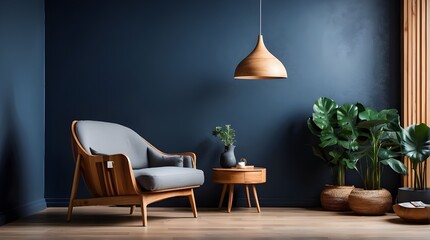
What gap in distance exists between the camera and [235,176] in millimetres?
5773

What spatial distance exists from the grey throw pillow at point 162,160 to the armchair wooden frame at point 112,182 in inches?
13.7

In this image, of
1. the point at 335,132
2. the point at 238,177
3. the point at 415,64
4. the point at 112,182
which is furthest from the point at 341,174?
the point at 112,182

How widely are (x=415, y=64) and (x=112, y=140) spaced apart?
293 centimetres

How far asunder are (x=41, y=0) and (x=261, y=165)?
2.68m

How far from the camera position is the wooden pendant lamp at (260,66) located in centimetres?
572

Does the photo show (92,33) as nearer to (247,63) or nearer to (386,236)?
(247,63)

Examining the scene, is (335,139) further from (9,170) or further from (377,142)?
(9,170)

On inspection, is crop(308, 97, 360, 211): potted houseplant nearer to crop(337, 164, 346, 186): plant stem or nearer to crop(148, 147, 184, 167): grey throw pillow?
crop(337, 164, 346, 186): plant stem

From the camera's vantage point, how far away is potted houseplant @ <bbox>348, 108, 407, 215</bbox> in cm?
564

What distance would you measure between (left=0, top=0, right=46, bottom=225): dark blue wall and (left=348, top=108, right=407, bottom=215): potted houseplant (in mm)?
2912

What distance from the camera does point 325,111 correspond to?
607cm

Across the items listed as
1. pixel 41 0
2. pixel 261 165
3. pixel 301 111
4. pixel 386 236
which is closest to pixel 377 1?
pixel 301 111

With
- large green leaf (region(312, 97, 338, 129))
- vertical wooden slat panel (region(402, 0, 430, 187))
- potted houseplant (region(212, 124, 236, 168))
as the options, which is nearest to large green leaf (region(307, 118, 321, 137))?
large green leaf (region(312, 97, 338, 129))

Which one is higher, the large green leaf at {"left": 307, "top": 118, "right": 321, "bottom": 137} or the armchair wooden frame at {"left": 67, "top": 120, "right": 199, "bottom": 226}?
the large green leaf at {"left": 307, "top": 118, "right": 321, "bottom": 137}
